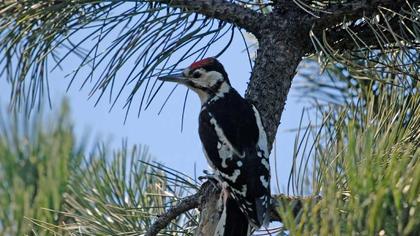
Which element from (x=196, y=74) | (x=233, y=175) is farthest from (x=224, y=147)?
(x=196, y=74)

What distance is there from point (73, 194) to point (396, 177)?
1213 millimetres

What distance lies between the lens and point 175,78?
6.56 ft

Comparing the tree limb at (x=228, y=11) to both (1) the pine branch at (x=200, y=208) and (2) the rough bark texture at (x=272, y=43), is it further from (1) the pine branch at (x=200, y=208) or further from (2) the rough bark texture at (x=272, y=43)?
(1) the pine branch at (x=200, y=208)

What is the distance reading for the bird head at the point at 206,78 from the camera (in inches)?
84.3

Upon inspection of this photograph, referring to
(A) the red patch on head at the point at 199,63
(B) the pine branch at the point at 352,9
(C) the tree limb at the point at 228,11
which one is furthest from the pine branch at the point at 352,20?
(A) the red patch on head at the point at 199,63

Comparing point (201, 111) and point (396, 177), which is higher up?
point (201, 111)

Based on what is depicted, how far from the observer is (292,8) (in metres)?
1.62

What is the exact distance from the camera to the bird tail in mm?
1564

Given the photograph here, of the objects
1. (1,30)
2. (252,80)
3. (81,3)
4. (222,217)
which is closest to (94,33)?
(81,3)

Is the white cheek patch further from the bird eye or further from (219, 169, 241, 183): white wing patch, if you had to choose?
(219, 169, 241, 183): white wing patch

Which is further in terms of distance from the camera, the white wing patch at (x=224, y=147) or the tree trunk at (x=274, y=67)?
the white wing patch at (x=224, y=147)

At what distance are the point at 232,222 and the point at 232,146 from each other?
11.8 inches

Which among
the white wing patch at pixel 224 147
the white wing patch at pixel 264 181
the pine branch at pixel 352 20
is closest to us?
the pine branch at pixel 352 20

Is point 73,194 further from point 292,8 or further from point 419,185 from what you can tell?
point 419,185
